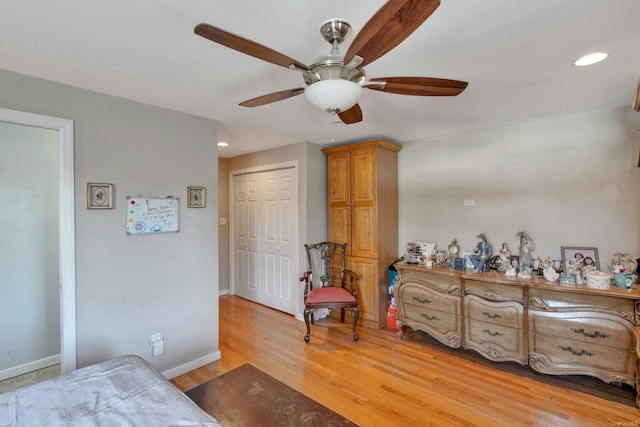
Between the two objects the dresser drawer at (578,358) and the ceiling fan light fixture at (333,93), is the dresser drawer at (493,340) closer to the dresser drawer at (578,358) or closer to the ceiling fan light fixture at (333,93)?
the dresser drawer at (578,358)

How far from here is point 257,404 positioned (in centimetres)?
163

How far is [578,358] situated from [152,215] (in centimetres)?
368

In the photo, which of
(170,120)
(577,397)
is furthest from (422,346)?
(170,120)

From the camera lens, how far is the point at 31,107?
195cm

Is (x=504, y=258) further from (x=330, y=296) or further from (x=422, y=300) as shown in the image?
(x=330, y=296)

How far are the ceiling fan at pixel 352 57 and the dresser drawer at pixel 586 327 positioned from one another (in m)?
2.16

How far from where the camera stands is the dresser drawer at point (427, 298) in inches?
117

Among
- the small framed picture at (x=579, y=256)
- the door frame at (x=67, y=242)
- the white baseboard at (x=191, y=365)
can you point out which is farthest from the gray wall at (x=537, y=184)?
the door frame at (x=67, y=242)

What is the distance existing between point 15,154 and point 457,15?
11.9 feet

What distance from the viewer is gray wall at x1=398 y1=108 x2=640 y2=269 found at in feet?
8.48

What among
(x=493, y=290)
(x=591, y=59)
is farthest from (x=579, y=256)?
(x=591, y=59)

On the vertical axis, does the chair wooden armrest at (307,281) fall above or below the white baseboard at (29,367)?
above

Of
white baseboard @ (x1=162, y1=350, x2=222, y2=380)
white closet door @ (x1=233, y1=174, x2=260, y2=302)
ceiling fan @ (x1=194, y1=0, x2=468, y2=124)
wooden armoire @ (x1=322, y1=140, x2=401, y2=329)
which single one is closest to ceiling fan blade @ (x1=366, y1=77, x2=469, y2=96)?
ceiling fan @ (x1=194, y1=0, x2=468, y2=124)

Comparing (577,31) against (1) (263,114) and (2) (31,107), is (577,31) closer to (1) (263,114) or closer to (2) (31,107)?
(1) (263,114)
